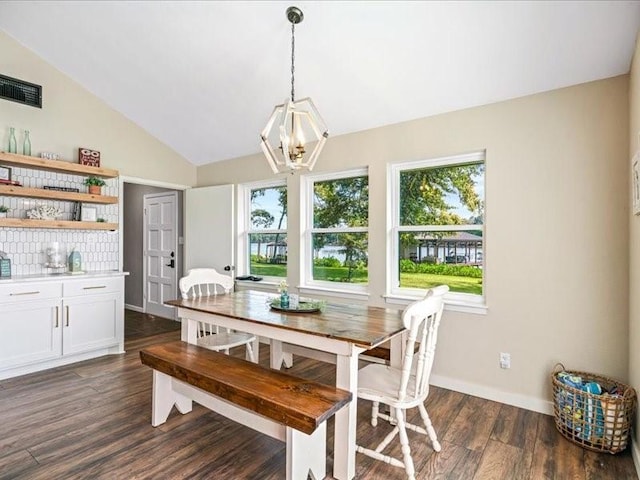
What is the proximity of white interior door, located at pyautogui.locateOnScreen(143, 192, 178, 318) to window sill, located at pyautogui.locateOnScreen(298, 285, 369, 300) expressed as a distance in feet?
7.94

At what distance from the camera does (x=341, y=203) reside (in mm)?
3871

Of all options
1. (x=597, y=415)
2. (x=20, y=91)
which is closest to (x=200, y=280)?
(x=20, y=91)

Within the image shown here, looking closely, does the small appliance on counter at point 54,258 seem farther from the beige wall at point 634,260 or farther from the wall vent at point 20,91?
the beige wall at point 634,260

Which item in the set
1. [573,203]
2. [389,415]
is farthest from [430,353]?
[573,203]

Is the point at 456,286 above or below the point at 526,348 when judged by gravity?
above

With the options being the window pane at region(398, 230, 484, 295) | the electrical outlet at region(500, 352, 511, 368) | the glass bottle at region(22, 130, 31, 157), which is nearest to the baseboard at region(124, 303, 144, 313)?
the glass bottle at region(22, 130, 31, 157)

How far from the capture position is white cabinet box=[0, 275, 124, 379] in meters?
3.09

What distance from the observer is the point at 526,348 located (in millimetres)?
2680

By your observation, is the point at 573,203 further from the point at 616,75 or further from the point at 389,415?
the point at 389,415

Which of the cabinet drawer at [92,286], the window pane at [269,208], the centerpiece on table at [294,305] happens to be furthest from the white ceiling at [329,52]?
the cabinet drawer at [92,286]

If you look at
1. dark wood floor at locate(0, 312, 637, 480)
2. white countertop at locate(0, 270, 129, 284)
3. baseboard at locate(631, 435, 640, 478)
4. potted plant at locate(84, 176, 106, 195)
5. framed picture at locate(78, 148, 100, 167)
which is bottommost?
dark wood floor at locate(0, 312, 637, 480)

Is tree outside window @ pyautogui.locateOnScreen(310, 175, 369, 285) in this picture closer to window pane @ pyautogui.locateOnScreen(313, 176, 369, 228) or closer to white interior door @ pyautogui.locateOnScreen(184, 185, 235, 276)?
window pane @ pyautogui.locateOnScreen(313, 176, 369, 228)

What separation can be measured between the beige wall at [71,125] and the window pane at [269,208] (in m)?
1.30

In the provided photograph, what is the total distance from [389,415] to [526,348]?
1187mm
